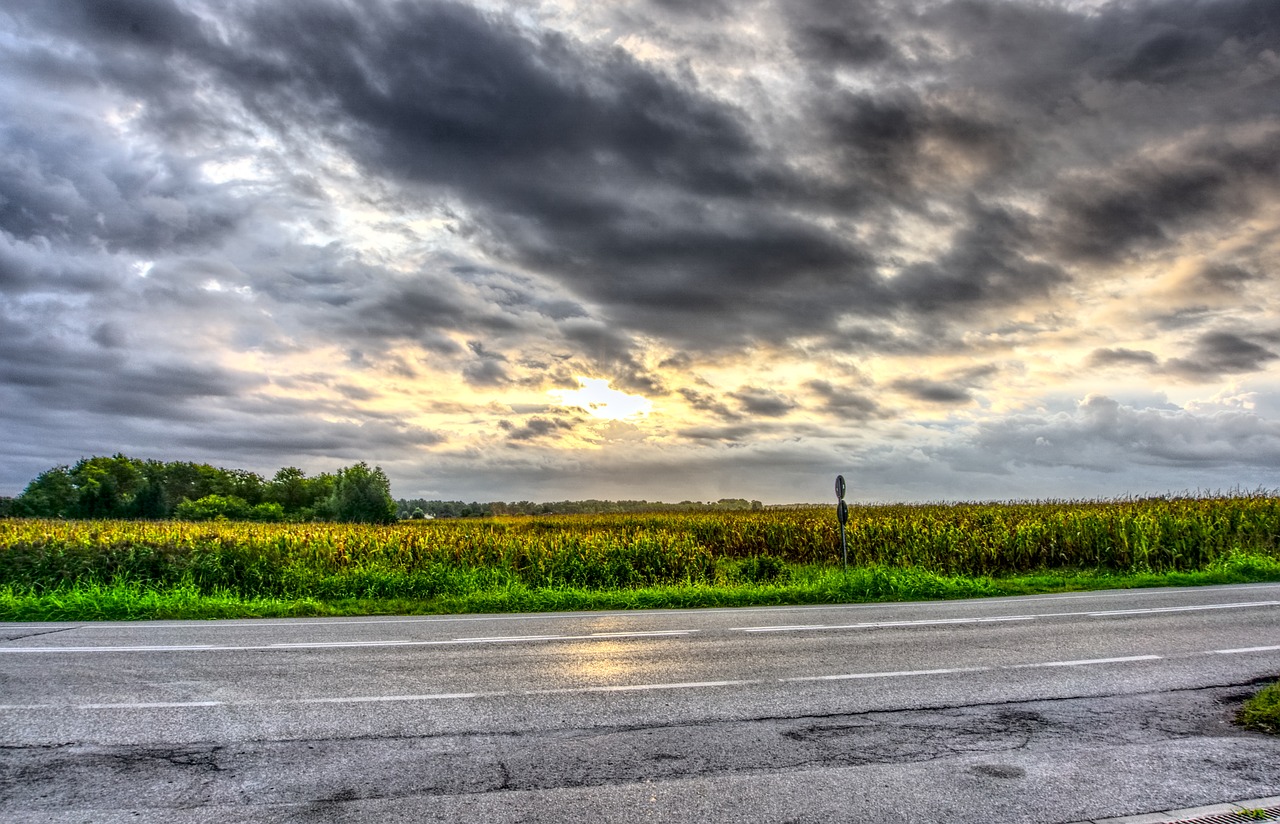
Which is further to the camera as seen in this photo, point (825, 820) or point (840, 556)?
point (840, 556)

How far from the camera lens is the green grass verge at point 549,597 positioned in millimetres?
13555

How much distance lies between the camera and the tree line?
7969 cm

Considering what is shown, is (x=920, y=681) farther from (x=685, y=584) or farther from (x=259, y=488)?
(x=259, y=488)

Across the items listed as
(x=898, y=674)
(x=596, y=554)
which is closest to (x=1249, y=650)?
(x=898, y=674)

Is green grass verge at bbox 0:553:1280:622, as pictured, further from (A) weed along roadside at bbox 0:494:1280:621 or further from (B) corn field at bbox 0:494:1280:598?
(B) corn field at bbox 0:494:1280:598

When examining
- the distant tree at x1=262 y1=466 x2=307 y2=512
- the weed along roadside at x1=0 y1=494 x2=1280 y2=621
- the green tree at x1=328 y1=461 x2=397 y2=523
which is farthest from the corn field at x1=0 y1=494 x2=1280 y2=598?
the distant tree at x1=262 y1=466 x2=307 y2=512

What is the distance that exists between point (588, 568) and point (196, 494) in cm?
10464

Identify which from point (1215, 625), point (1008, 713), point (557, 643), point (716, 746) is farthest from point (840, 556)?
point (716, 746)

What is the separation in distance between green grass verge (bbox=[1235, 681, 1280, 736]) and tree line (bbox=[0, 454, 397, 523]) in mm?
87587

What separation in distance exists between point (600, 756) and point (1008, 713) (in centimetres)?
364

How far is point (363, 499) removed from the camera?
8919cm

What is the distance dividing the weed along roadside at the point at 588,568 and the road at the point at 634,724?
3.82 m

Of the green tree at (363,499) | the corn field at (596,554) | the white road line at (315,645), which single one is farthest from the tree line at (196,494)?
the white road line at (315,645)

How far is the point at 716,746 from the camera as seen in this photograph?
224 inches
